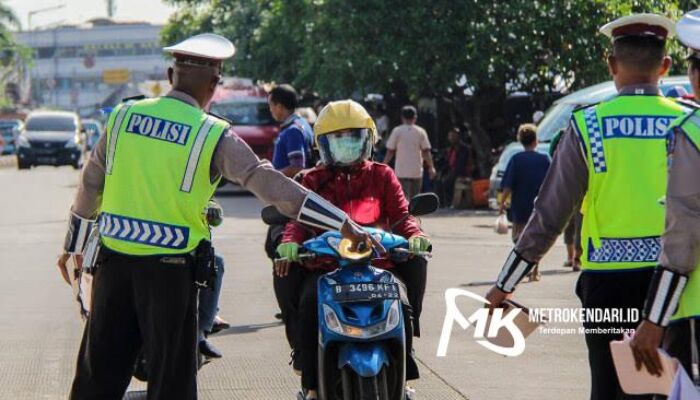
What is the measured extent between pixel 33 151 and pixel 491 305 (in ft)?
138

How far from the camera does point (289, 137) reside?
1172cm

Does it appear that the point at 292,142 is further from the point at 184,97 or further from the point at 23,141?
the point at 23,141

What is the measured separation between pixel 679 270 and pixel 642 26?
1.19m

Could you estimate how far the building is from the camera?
419 ft

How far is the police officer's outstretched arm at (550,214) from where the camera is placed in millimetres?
5566

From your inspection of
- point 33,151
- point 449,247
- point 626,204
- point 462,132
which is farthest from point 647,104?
point 33,151

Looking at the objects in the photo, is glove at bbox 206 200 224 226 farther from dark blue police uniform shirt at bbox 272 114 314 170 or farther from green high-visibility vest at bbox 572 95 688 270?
dark blue police uniform shirt at bbox 272 114 314 170

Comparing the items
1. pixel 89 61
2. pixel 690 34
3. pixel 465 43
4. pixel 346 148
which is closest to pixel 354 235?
pixel 346 148

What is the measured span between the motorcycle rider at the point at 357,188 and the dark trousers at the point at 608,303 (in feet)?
5.79

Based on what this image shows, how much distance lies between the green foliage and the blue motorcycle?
19758 millimetres

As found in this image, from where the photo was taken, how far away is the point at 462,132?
3269 cm

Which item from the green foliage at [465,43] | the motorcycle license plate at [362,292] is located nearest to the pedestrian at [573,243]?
the motorcycle license plate at [362,292]

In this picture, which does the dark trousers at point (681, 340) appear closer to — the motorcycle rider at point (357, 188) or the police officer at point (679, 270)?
the police officer at point (679, 270)

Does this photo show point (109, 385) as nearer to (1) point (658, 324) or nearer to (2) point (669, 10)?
(1) point (658, 324)
